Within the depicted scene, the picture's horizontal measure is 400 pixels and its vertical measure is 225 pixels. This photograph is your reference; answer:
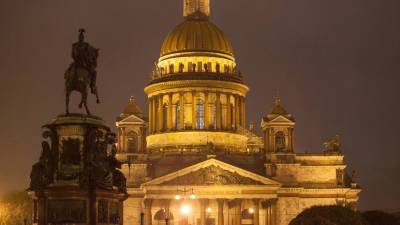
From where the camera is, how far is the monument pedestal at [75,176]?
1187 inches

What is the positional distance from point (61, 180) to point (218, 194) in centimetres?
7318

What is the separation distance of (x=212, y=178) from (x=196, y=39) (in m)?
23.6

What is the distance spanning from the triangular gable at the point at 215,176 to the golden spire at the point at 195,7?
26.4 metres

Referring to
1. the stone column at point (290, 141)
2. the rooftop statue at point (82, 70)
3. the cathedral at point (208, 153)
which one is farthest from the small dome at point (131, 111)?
the rooftop statue at point (82, 70)

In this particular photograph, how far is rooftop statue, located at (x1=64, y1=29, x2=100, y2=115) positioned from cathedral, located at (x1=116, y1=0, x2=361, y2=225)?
6261cm

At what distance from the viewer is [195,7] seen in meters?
122

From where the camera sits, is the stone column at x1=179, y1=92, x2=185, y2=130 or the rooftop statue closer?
the rooftop statue

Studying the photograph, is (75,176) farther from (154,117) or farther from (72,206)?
(154,117)

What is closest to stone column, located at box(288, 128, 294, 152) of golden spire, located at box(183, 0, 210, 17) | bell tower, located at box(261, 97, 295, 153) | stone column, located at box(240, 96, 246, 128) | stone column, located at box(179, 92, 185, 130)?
bell tower, located at box(261, 97, 295, 153)

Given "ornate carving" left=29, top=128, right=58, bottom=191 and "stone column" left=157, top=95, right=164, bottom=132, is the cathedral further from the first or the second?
"ornate carving" left=29, top=128, right=58, bottom=191

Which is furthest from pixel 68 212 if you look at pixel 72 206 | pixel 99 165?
pixel 99 165

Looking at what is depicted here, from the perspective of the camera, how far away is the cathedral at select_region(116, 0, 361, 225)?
338ft

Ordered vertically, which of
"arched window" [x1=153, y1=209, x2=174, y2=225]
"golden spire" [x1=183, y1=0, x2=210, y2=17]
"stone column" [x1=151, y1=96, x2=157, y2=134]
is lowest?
"arched window" [x1=153, y1=209, x2=174, y2=225]

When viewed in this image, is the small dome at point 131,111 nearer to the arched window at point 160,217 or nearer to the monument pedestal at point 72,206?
the arched window at point 160,217
